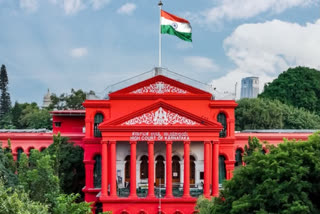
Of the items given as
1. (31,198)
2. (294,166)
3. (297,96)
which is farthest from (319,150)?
Result: (297,96)

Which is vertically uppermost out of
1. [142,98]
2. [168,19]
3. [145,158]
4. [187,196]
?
[168,19]

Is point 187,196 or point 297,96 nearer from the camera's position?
point 187,196

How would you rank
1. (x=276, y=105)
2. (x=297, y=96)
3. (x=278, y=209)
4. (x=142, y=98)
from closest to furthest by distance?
(x=278, y=209), (x=142, y=98), (x=276, y=105), (x=297, y=96)

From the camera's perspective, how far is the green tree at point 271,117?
165 ft

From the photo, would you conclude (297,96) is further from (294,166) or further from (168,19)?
(294,166)

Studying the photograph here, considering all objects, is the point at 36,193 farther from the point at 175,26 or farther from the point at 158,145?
the point at 175,26

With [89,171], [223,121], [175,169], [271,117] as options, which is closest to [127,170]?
[89,171]

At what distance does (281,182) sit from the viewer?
1770 centimetres

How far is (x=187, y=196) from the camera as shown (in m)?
29.0

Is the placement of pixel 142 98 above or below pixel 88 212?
above

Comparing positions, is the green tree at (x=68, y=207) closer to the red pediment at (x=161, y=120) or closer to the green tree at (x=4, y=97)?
the red pediment at (x=161, y=120)

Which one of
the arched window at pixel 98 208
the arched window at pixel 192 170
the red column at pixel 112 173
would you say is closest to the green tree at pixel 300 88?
the arched window at pixel 192 170

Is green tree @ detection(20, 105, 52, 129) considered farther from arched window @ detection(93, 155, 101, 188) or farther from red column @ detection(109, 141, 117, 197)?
red column @ detection(109, 141, 117, 197)

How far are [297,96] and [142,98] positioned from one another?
105 feet
